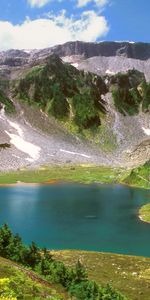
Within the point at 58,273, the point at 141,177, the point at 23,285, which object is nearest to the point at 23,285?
the point at 23,285

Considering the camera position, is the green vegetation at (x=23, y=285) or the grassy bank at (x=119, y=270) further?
the grassy bank at (x=119, y=270)

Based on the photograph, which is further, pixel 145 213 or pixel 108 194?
pixel 108 194

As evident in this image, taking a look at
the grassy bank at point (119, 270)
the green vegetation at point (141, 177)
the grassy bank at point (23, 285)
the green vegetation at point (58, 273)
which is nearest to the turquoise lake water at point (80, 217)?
the green vegetation at point (141, 177)

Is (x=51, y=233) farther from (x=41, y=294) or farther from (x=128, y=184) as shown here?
(x=128, y=184)

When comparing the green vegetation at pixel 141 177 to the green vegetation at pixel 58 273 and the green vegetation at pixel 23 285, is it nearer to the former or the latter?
the green vegetation at pixel 58 273

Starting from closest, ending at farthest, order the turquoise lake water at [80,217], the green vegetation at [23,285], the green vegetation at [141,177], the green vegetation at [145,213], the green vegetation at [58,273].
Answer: the green vegetation at [23,285] → the green vegetation at [58,273] → the turquoise lake water at [80,217] → the green vegetation at [145,213] → the green vegetation at [141,177]

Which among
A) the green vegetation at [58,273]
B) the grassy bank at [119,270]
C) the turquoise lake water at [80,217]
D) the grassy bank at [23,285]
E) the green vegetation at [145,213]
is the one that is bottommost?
the turquoise lake water at [80,217]

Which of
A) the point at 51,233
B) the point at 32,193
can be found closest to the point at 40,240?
the point at 51,233
